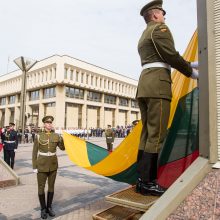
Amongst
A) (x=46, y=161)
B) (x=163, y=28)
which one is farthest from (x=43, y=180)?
(x=163, y=28)

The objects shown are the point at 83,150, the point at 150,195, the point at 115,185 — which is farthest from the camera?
the point at 115,185

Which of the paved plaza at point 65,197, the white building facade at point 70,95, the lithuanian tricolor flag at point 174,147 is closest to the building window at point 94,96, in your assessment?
the white building facade at point 70,95

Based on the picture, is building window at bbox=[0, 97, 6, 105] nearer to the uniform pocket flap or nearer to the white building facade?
the white building facade

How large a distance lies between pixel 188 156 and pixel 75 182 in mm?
5451

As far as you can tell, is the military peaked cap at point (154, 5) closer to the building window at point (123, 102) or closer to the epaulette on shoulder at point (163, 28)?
the epaulette on shoulder at point (163, 28)

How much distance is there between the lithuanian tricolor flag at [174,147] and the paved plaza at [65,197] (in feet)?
2.96

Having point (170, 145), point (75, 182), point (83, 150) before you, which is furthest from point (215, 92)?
point (75, 182)

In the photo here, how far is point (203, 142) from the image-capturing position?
1.91 m

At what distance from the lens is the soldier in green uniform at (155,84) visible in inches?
93.3

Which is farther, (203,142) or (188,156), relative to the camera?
(188,156)

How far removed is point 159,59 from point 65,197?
170 inches

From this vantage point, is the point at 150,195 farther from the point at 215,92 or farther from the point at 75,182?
the point at 75,182

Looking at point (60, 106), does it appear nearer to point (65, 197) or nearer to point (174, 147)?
point (65, 197)

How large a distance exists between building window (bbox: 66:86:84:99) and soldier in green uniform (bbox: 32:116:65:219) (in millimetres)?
38527
